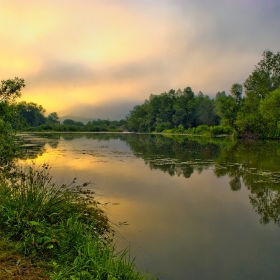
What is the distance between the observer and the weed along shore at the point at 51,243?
3.16 meters

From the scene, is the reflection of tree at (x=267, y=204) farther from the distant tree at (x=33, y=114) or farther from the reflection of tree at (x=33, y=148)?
the distant tree at (x=33, y=114)

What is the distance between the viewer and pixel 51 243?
146 inches

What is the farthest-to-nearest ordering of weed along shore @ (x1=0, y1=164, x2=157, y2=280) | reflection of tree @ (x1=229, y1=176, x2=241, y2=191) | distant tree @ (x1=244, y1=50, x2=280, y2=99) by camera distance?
1. distant tree @ (x1=244, y1=50, x2=280, y2=99)
2. reflection of tree @ (x1=229, y1=176, x2=241, y2=191)
3. weed along shore @ (x1=0, y1=164, x2=157, y2=280)

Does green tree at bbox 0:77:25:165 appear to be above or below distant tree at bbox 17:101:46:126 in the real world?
below

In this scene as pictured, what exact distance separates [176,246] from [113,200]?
2972mm

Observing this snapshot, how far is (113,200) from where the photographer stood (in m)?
7.50

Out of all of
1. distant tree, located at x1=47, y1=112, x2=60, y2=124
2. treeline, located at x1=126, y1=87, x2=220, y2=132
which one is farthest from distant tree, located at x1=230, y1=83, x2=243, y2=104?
distant tree, located at x1=47, y1=112, x2=60, y2=124

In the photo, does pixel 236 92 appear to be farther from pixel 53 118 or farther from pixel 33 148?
pixel 53 118

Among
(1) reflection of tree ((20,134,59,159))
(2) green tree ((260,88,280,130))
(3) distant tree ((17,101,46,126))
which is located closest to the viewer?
(1) reflection of tree ((20,134,59,159))

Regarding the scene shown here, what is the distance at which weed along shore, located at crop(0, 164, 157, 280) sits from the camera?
3160mm

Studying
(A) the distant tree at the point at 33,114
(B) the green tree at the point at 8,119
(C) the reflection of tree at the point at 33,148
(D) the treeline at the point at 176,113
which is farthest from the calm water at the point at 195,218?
(A) the distant tree at the point at 33,114

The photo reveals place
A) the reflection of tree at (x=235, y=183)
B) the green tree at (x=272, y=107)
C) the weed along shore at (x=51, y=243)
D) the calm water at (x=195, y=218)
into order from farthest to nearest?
the green tree at (x=272, y=107), the reflection of tree at (x=235, y=183), the calm water at (x=195, y=218), the weed along shore at (x=51, y=243)

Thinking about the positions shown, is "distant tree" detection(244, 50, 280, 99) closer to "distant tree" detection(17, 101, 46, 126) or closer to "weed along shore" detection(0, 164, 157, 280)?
"weed along shore" detection(0, 164, 157, 280)

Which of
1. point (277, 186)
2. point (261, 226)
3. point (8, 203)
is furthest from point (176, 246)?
point (277, 186)
